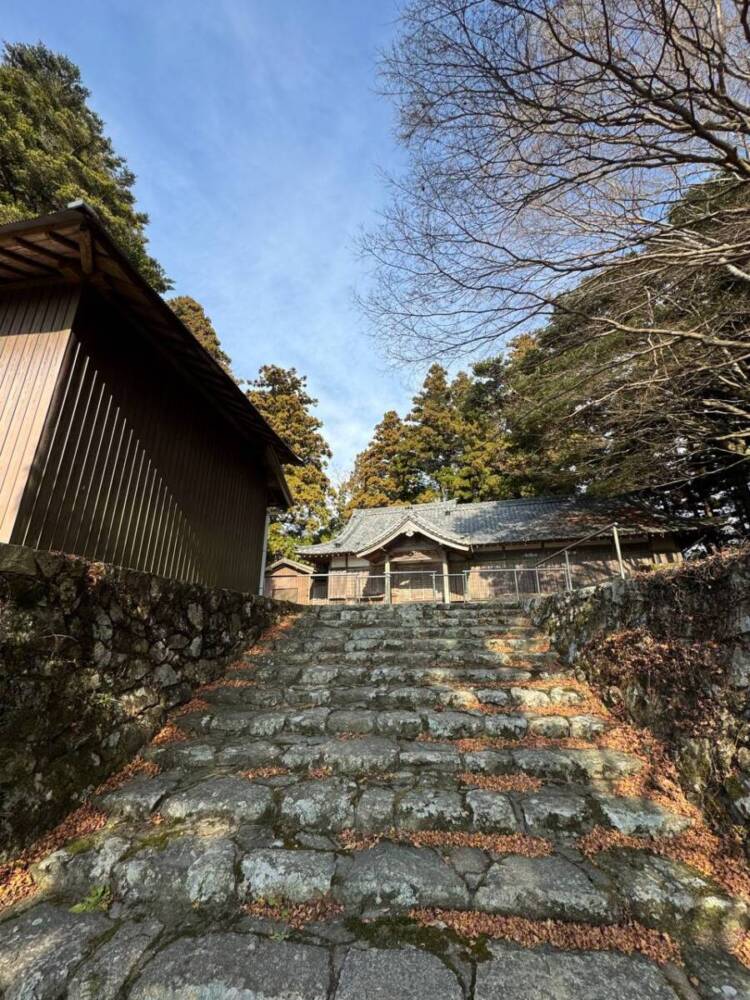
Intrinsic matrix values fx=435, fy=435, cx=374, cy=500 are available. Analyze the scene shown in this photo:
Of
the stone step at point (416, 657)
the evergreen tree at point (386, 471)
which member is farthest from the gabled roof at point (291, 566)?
the stone step at point (416, 657)

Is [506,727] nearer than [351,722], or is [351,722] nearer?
[506,727]

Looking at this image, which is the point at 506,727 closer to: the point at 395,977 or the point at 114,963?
the point at 395,977

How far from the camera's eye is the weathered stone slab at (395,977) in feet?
5.80

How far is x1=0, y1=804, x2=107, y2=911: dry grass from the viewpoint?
238 cm

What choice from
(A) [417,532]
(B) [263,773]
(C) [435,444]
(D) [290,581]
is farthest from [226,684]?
(C) [435,444]

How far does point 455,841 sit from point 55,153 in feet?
67.3

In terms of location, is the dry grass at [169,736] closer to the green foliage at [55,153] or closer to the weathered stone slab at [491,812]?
the weathered stone slab at [491,812]

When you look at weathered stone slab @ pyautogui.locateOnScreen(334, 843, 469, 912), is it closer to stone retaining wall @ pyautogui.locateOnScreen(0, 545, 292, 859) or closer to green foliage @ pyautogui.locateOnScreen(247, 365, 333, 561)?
stone retaining wall @ pyautogui.locateOnScreen(0, 545, 292, 859)

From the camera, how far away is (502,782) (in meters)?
3.13

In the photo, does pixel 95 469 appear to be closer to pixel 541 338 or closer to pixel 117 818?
pixel 117 818

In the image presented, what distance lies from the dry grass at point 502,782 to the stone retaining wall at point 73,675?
2723 mm

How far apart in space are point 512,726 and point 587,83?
203 inches

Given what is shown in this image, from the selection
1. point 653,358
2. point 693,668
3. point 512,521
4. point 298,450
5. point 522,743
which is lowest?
point 522,743

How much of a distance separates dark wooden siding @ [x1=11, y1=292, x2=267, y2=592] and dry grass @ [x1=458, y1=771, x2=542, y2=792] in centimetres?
398
